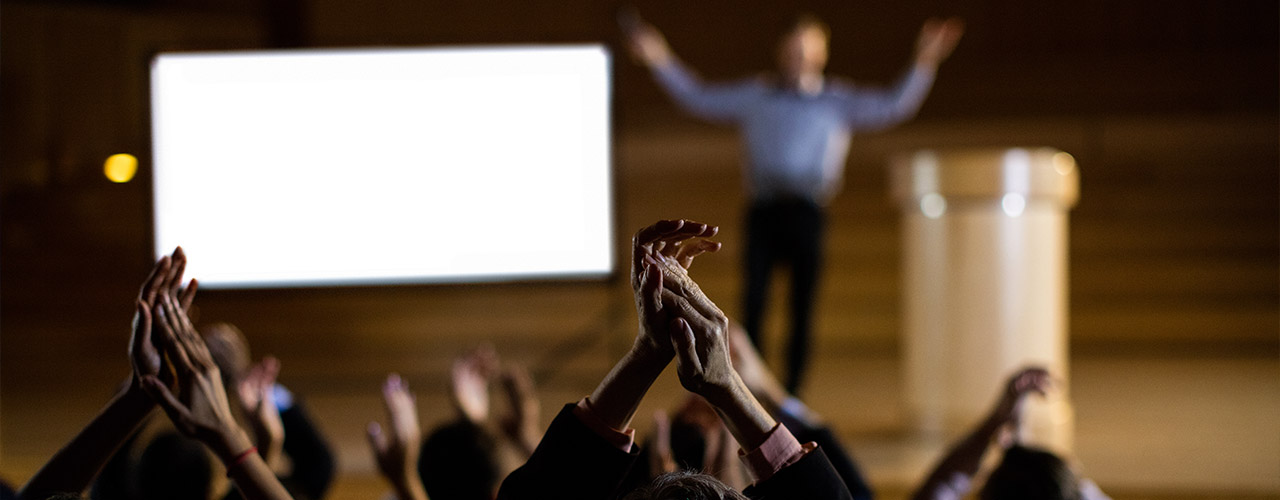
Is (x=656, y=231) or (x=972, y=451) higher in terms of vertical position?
(x=656, y=231)

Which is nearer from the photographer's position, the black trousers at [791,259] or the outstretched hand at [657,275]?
the outstretched hand at [657,275]

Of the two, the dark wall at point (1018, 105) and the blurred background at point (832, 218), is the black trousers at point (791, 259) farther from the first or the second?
the dark wall at point (1018, 105)

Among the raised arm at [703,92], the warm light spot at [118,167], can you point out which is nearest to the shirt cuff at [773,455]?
the raised arm at [703,92]

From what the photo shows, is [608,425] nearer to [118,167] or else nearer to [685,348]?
[685,348]

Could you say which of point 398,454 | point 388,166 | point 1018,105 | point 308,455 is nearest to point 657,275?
point 398,454

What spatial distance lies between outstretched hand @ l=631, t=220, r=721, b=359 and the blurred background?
63.6 inches

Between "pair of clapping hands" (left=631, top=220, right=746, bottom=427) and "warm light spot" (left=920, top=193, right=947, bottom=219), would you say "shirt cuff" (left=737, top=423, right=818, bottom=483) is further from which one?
"warm light spot" (left=920, top=193, right=947, bottom=219)

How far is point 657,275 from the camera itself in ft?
2.20

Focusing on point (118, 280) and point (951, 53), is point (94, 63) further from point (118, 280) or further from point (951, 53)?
point (951, 53)

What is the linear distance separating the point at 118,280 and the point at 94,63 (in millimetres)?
1915

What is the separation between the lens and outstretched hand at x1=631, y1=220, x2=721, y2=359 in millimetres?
678

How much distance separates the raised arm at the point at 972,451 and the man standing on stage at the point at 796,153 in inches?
58.5

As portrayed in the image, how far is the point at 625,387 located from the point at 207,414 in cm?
35

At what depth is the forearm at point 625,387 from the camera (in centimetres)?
71
